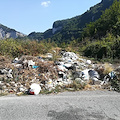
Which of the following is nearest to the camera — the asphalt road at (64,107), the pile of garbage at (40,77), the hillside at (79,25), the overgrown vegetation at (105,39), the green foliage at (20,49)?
the asphalt road at (64,107)

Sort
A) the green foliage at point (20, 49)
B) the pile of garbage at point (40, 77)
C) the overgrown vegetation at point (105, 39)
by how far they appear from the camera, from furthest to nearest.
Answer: the overgrown vegetation at point (105, 39), the green foliage at point (20, 49), the pile of garbage at point (40, 77)

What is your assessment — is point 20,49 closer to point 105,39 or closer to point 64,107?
point 64,107

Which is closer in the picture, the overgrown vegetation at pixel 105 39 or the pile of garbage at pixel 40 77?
the pile of garbage at pixel 40 77

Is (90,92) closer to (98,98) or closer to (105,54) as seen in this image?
(98,98)

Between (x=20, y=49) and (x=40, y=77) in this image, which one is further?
(x=20, y=49)

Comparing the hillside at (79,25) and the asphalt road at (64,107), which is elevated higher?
the hillside at (79,25)

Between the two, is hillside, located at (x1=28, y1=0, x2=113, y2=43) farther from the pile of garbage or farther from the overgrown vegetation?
the pile of garbage

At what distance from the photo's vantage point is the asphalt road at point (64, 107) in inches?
101

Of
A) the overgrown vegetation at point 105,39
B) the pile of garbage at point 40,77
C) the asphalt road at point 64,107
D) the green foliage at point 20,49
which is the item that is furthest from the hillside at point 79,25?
the asphalt road at point 64,107

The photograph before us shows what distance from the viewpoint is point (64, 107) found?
2920 millimetres

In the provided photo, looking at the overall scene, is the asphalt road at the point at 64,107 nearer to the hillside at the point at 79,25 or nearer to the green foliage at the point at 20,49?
the green foliage at the point at 20,49

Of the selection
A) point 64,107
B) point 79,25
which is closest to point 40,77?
point 64,107

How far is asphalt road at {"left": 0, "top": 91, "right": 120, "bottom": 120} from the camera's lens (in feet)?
8.41

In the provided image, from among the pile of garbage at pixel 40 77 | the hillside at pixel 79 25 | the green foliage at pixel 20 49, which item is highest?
the hillside at pixel 79 25
